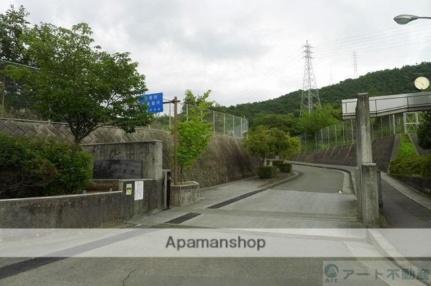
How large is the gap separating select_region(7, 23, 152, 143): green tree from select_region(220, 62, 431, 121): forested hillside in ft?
80.4

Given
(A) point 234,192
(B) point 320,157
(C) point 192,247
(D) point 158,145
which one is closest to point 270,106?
(B) point 320,157

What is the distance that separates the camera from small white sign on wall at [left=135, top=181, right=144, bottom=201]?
42.7ft

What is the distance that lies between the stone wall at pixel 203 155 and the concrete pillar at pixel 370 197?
1215cm

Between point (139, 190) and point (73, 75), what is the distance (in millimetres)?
4562

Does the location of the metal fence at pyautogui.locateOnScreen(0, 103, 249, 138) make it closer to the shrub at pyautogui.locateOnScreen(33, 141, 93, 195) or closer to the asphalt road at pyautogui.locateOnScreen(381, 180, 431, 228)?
the shrub at pyautogui.locateOnScreen(33, 141, 93, 195)

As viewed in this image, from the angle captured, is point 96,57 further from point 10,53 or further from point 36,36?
point 10,53

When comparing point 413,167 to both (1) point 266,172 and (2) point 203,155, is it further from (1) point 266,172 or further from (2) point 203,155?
(2) point 203,155

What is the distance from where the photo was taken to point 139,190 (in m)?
13.2

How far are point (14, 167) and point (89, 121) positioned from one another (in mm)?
4539

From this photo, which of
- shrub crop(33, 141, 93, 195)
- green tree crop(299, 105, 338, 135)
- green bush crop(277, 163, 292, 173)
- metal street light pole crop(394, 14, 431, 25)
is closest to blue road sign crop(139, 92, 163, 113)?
shrub crop(33, 141, 93, 195)

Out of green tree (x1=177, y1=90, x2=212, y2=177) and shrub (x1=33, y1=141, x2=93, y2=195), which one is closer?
shrub (x1=33, y1=141, x2=93, y2=195)

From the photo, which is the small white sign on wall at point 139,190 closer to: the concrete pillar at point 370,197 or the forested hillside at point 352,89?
the concrete pillar at point 370,197

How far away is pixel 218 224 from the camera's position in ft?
38.4

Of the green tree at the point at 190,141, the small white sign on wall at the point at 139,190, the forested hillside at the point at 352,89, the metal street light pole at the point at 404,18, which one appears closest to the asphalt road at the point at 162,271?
the small white sign on wall at the point at 139,190
